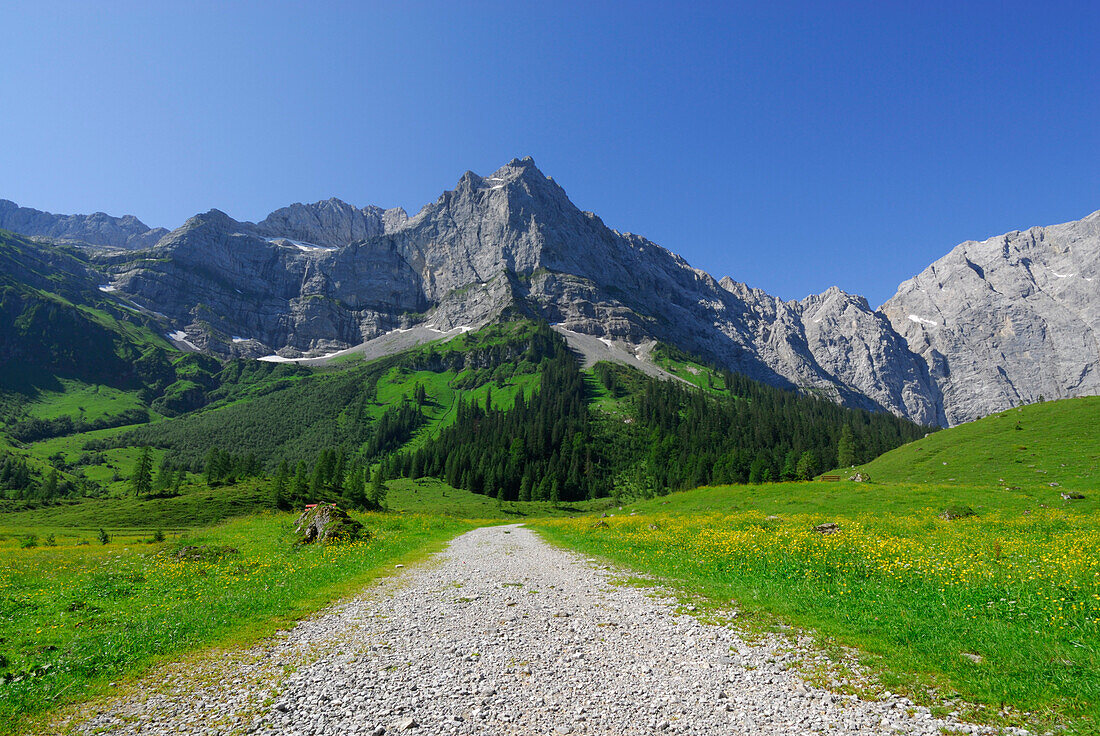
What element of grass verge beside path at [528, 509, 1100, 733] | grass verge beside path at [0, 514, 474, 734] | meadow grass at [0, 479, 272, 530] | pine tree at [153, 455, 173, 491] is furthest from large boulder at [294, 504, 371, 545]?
pine tree at [153, 455, 173, 491]

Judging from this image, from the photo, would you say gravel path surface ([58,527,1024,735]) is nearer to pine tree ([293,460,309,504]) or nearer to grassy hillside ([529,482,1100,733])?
grassy hillside ([529,482,1100,733])

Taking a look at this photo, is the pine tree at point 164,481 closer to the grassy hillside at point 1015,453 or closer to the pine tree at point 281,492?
the pine tree at point 281,492

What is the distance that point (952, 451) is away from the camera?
63281 mm

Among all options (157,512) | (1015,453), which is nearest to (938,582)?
(1015,453)

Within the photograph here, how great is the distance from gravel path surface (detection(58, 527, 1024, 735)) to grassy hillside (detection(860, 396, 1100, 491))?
52.7 metres

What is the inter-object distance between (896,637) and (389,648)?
11.6 m

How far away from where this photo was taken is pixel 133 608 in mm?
14977

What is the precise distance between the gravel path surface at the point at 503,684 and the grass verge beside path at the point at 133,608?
1242mm

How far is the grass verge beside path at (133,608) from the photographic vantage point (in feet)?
30.4

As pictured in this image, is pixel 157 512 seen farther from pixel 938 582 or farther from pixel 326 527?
pixel 938 582

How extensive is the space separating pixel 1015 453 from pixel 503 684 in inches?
2928

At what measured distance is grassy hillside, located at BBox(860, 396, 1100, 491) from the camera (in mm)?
47688

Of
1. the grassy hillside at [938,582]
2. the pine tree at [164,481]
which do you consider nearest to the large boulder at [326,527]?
the grassy hillside at [938,582]

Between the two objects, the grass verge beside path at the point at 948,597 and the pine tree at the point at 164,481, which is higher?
the grass verge beside path at the point at 948,597
